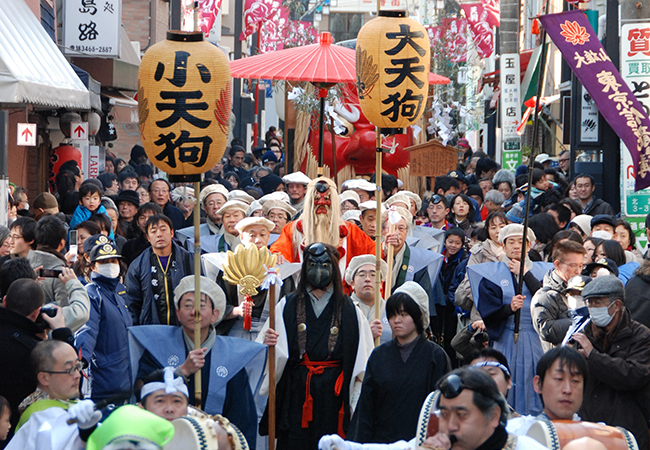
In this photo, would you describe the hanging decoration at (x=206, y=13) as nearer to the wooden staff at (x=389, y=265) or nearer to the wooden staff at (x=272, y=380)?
the wooden staff at (x=389, y=265)

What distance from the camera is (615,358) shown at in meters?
4.98

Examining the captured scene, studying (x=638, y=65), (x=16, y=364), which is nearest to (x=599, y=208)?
(x=638, y=65)

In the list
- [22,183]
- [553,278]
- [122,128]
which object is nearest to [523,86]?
[122,128]

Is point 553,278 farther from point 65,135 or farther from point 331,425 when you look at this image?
point 65,135

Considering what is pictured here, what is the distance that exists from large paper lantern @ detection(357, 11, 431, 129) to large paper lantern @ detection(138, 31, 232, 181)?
1.56 m

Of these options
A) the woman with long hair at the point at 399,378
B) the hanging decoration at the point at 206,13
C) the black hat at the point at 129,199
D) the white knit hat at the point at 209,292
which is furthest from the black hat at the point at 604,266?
the hanging decoration at the point at 206,13

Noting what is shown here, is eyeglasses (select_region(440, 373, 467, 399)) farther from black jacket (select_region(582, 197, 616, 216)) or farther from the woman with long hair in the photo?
black jacket (select_region(582, 197, 616, 216))

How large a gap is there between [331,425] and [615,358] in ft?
6.11

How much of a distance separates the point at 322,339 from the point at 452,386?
262cm

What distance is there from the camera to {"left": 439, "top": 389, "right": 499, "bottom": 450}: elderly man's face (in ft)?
10.3

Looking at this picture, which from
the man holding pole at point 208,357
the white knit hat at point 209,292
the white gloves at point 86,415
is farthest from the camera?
the white knit hat at point 209,292

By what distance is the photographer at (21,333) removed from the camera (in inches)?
187

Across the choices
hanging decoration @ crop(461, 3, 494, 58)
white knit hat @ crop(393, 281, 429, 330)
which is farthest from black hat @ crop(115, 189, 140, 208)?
hanging decoration @ crop(461, 3, 494, 58)

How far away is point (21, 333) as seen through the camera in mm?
4898
